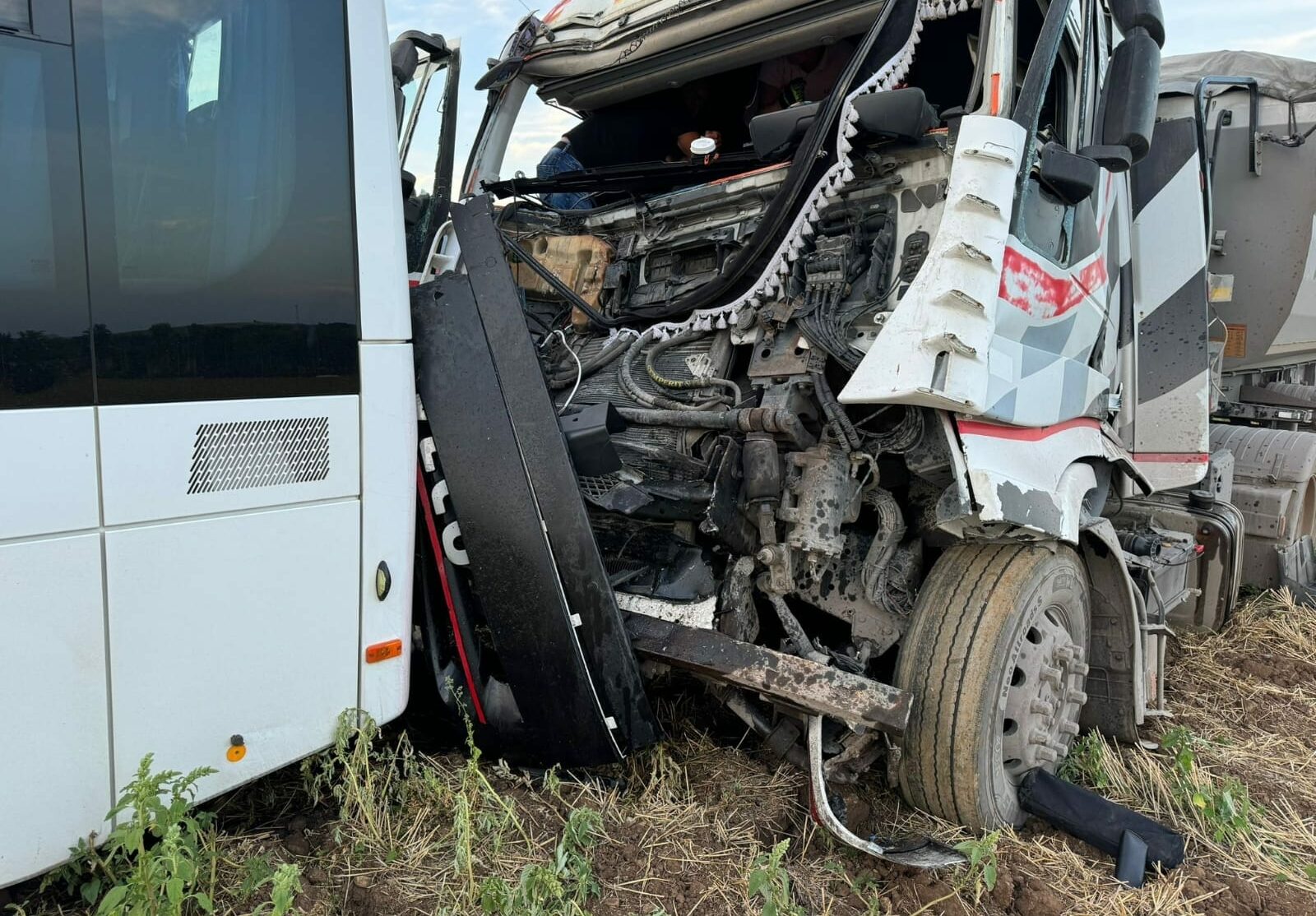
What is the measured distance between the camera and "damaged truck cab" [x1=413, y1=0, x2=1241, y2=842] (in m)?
2.42

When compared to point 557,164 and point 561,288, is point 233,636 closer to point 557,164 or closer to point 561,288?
point 561,288

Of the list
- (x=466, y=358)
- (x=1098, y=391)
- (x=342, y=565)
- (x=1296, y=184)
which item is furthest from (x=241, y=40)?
(x=1296, y=184)

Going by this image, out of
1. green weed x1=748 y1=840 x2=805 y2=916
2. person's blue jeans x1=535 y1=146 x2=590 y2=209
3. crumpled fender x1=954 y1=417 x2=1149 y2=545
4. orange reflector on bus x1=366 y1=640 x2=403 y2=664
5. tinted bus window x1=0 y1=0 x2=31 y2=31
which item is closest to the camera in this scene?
tinted bus window x1=0 y1=0 x2=31 y2=31

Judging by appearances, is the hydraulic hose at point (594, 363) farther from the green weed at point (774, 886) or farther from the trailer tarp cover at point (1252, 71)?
the trailer tarp cover at point (1252, 71)

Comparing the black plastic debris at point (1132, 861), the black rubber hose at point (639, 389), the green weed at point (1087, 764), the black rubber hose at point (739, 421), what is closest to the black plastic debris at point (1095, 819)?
the black plastic debris at point (1132, 861)

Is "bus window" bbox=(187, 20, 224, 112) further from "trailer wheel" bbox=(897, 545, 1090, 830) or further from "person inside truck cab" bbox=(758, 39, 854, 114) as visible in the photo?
"person inside truck cab" bbox=(758, 39, 854, 114)

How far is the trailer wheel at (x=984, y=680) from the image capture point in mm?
2672

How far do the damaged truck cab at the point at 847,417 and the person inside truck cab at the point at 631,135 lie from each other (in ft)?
2.16

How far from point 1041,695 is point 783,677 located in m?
1.06

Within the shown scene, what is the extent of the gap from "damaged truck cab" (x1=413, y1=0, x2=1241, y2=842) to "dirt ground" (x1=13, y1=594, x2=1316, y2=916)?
0.17m

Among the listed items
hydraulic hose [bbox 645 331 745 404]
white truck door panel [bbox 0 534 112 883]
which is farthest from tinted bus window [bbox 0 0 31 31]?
hydraulic hose [bbox 645 331 745 404]

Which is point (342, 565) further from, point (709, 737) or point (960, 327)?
point (960, 327)

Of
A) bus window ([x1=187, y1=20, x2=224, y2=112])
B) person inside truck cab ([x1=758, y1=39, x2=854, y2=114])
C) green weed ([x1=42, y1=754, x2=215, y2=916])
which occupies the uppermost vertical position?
person inside truck cab ([x1=758, y1=39, x2=854, y2=114])

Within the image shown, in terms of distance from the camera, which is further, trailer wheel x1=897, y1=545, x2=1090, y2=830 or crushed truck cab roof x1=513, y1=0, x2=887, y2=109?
crushed truck cab roof x1=513, y1=0, x2=887, y2=109
